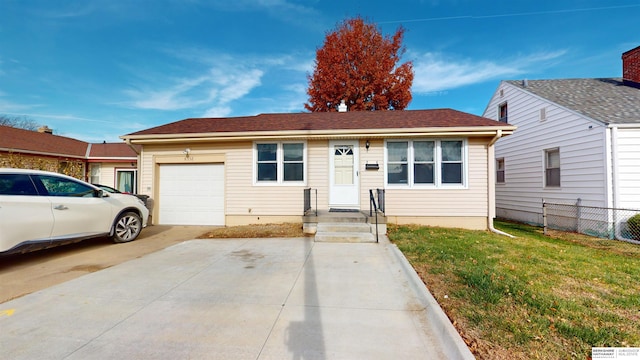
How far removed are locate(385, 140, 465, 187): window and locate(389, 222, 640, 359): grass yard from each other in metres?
2.48

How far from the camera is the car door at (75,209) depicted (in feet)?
15.6

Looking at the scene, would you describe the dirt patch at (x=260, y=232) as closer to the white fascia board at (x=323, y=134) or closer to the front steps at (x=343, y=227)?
the front steps at (x=343, y=227)

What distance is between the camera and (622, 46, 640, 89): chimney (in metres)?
10.2

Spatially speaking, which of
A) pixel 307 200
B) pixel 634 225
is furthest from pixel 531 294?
pixel 634 225

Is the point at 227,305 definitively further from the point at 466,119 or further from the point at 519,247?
the point at 466,119

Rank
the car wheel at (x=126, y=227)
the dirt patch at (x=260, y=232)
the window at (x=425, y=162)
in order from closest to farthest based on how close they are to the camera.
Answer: the car wheel at (x=126, y=227)
the dirt patch at (x=260, y=232)
the window at (x=425, y=162)

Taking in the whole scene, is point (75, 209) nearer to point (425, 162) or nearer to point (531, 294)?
point (531, 294)

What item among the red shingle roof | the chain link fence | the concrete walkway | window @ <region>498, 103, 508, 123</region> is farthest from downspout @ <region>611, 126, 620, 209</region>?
the red shingle roof

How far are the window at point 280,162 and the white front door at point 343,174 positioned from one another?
949 millimetres

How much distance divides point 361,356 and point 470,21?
578 inches

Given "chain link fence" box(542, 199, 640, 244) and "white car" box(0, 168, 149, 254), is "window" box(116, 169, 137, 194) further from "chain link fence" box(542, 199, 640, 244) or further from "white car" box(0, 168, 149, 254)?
"chain link fence" box(542, 199, 640, 244)

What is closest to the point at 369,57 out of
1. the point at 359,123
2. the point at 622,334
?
the point at 359,123

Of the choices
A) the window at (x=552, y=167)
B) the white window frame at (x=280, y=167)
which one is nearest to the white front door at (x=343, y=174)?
the white window frame at (x=280, y=167)

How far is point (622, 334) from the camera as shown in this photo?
2.35 meters
